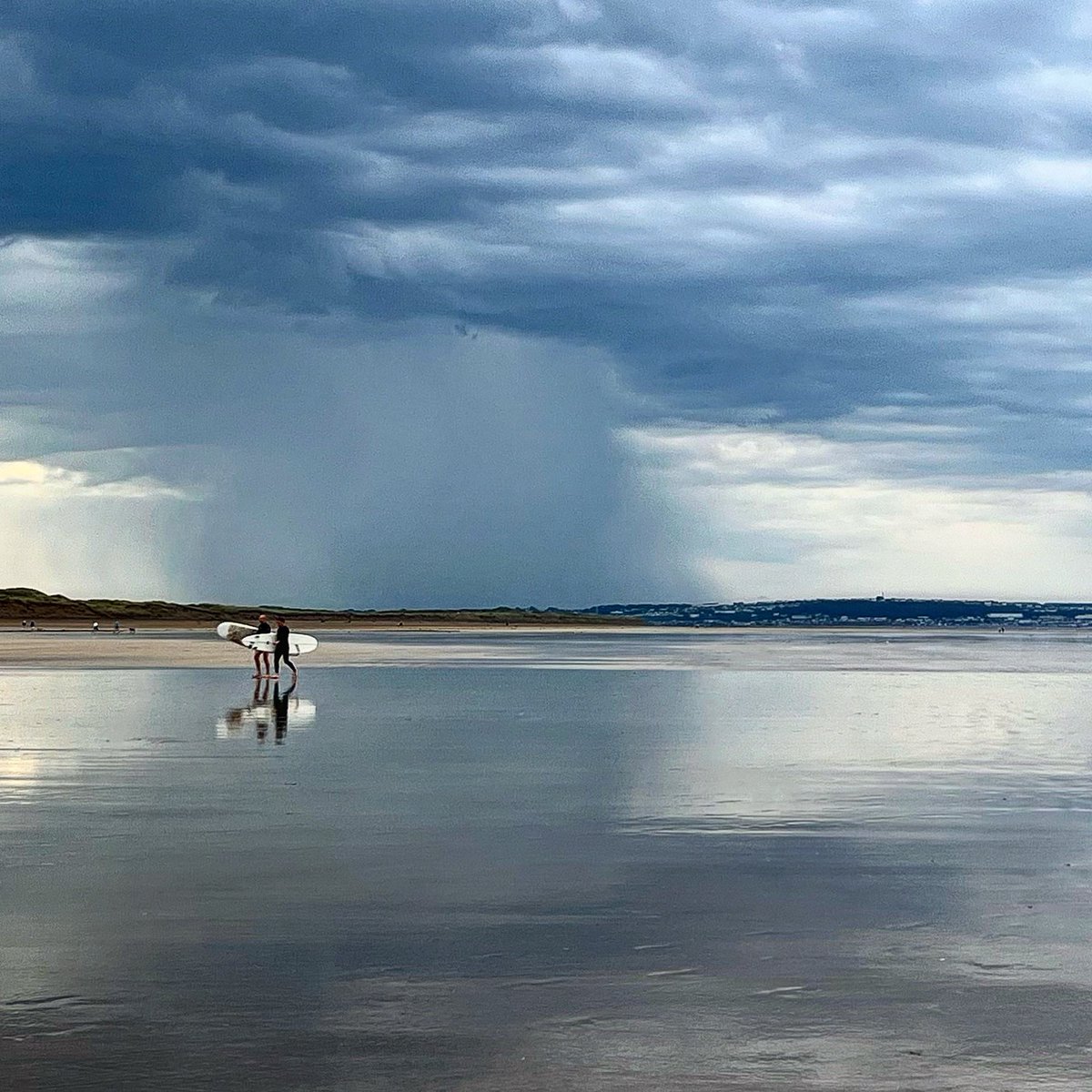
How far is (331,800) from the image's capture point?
2070 centimetres

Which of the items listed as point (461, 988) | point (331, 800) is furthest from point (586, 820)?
point (461, 988)

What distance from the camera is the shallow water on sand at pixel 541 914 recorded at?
9.12 metres

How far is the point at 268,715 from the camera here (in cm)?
3647

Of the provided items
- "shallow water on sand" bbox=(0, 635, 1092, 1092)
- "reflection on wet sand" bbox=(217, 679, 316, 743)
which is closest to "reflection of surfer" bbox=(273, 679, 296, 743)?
"reflection on wet sand" bbox=(217, 679, 316, 743)

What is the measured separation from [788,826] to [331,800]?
19.2ft

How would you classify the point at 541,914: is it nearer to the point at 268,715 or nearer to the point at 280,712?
the point at 268,715

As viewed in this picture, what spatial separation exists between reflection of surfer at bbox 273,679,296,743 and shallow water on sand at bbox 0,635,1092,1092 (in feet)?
5.54

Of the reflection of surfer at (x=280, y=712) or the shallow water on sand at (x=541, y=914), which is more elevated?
the shallow water on sand at (x=541, y=914)

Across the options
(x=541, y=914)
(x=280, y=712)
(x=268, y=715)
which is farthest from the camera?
(x=280, y=712)

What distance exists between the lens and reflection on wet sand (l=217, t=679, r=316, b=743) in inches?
1254

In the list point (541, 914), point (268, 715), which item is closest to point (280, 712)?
point (268, 715)

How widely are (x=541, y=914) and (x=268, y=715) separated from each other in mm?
23992

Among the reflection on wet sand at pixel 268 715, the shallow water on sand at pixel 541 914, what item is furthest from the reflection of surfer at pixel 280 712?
the shallow water on sand at pixel 541 914

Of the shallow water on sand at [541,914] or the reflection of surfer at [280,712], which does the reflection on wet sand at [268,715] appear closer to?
the reflection of surfer at [280,712]
